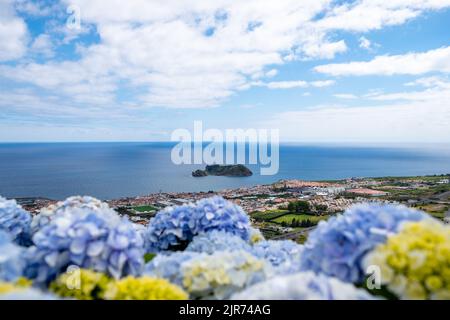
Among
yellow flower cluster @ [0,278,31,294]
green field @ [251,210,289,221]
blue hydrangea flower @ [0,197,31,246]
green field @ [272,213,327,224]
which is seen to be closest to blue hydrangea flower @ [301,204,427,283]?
yellow flower cluster @ [0,278,31,294]

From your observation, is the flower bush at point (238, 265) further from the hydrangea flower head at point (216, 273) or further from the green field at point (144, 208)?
the green field at point (144, 208)

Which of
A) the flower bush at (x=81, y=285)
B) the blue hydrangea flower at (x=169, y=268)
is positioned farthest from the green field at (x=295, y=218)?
the flower bush at (x=81, y=285)

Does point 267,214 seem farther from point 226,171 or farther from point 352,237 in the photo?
point 226,171

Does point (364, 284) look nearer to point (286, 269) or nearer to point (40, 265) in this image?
point (286, 269)

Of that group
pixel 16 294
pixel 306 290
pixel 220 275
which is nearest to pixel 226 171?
Result: pixel 220 275
